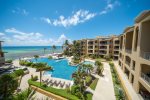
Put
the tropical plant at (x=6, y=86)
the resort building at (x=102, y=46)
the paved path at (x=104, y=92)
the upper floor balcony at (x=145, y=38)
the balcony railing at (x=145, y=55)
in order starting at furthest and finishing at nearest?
the resort building at (x=102, y=46), the paved path at (x=104, y=92), the upper floor balcony at (x=145, y=38), the balcony railing at (x=145, y=55), the tropical plant at (x=6, y=86)

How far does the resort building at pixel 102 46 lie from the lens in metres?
51.2

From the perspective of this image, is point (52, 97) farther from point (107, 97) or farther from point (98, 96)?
point (107, 97)

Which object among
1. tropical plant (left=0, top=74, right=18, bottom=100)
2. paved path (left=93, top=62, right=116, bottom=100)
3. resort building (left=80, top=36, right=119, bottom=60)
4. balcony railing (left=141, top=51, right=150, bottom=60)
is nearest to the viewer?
tropical plant (left=0, top=74, right=18, bottom=100)

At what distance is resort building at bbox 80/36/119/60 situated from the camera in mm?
51156

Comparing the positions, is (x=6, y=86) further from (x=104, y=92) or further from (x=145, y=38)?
(x=145, y=38)

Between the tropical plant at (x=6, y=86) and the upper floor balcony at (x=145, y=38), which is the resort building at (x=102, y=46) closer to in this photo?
the upper floor balcony at (x=145, y=38)

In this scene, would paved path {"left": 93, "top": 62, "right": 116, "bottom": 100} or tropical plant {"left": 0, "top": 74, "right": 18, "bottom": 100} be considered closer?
tropical plant {"left": 0, "top": 74, "right": 18, "bottom": 100}

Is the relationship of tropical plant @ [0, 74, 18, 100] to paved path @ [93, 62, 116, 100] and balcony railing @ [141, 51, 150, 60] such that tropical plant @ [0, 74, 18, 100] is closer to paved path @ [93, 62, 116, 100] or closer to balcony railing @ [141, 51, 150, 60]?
paved path @ [93, 62, 116, 100]

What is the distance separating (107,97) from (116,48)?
39331mm

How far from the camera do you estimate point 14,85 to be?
44.3ft

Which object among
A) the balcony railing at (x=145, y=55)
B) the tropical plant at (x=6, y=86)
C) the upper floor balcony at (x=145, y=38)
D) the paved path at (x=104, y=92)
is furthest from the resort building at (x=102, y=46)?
the tropical plant at (x=6, y=86)

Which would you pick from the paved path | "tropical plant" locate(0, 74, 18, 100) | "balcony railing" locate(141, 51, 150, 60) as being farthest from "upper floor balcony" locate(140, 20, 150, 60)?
"tropical plant" locate(0, 74, 18, 100)

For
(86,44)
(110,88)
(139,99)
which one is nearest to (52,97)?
(110,88)

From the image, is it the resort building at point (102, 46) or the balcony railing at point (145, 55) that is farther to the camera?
the resort building at point (102, 46)
